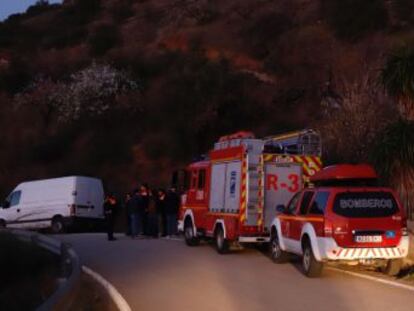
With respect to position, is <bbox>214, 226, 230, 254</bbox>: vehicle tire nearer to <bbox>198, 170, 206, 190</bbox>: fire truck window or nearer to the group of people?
<bbox>198, 170, 206, 190</bbox>: fire truck window

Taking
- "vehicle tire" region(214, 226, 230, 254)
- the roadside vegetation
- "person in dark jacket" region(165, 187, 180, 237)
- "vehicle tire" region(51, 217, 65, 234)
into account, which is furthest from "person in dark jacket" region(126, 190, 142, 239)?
"vehicle tire" region(214, 226, 230, 254)

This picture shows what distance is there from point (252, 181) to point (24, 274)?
5.93 meters

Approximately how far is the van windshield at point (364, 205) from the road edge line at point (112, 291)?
Answer: 4.32m

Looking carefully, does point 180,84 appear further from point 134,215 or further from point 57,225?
point 134,215

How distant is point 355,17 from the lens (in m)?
52.9

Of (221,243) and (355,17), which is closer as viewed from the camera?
(221,243)

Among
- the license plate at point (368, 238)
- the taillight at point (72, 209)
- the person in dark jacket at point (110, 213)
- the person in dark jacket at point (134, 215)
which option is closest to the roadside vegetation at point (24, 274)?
the person in dark jacket at point (110, 213)

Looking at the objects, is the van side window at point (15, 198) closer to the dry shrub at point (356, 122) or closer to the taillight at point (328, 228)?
the dry shrub at point (356, 122)

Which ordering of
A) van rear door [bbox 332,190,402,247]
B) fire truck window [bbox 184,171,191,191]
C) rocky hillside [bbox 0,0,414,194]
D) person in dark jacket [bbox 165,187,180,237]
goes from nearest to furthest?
van rear door [bbox 332,190,402,247], fire truck window [bbox 184,171,191,191], person in dark jacket [bbox 165,187,180,237], rocky hillside [bbox 0,0,414,194]

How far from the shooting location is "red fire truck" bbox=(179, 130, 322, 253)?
1867 centimetres

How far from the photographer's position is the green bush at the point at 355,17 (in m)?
51.8

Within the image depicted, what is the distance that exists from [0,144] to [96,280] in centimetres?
3953

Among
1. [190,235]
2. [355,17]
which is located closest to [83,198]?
[190,235]

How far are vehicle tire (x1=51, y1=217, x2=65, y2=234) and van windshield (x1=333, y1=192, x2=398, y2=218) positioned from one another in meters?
19.3
